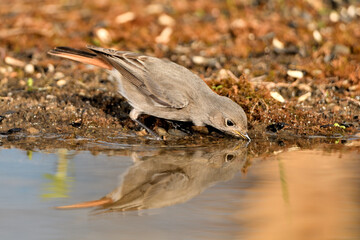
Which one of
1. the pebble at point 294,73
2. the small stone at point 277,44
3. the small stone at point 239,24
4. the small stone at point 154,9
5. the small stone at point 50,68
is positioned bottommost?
the pebble at point 294,73

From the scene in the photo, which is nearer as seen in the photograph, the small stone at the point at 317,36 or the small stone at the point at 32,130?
the small stone at the point at 32,130

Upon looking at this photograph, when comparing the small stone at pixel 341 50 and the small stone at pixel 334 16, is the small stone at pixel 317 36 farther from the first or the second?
the small stone at pixel 334 16

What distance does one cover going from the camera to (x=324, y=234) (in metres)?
3.85

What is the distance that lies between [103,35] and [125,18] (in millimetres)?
944

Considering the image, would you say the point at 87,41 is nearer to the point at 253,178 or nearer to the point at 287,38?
the point at 287,38

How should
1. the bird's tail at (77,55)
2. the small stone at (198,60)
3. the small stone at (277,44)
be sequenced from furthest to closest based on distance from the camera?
the small stone at (277,44) < the small stone at (198,60) < the bird's tail at (77,55)

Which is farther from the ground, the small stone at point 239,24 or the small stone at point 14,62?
the small stone at point 239,24

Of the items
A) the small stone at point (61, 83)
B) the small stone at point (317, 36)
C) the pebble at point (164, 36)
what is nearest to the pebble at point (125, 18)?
the pebble at point (164, 36)

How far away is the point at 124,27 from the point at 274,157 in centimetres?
602

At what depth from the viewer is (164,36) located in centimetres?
1070

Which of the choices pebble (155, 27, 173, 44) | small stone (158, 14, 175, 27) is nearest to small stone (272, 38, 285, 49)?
pebble (155, 27, 173, 44)

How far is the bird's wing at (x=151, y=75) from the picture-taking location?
6824 millimetres

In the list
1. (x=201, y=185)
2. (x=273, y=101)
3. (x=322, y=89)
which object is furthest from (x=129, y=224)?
(x=322, y=89)

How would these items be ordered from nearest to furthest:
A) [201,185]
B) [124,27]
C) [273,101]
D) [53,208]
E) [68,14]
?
[53,208] < [201,185] < [273,101] < [124,27] < [68,14]
